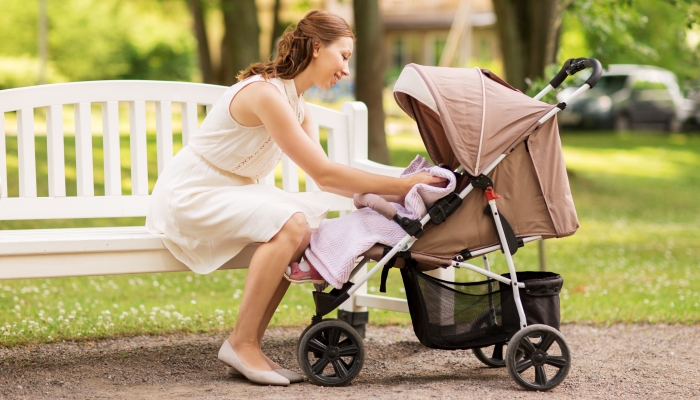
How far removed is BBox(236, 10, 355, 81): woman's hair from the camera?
3697mm

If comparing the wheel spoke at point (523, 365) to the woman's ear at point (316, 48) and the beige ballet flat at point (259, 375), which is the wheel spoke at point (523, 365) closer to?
the beige ballet flat at point (259, 375)

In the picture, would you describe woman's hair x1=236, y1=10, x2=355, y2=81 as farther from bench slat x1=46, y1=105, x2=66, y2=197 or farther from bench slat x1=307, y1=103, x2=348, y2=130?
bench slat x1=46, y1=105, x2=66, y2=197

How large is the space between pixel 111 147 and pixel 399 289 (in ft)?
7.76

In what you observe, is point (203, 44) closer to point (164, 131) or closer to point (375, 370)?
point (164, 131)

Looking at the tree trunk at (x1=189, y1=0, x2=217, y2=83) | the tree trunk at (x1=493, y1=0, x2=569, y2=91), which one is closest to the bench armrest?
the tree trunk at (x1=493, y1=0, x2=569, y2=91)

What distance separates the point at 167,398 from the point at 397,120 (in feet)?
53.7

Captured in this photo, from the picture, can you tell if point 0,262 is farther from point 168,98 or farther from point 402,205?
point 402,205

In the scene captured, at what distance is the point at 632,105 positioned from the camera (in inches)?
829

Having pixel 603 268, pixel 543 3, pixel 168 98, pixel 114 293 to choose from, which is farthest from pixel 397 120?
pixel 168 98

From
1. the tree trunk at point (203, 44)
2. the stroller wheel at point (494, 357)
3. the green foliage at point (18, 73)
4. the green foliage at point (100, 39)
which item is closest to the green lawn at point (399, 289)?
the stroller wheel at point (494, 357)

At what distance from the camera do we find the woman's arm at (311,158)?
3596mm

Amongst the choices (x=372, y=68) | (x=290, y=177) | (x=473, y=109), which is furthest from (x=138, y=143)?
(x=372, y=68)

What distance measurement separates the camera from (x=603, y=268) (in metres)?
7.21

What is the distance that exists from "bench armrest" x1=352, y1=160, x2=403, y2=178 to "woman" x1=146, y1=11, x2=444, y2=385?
548 mm
